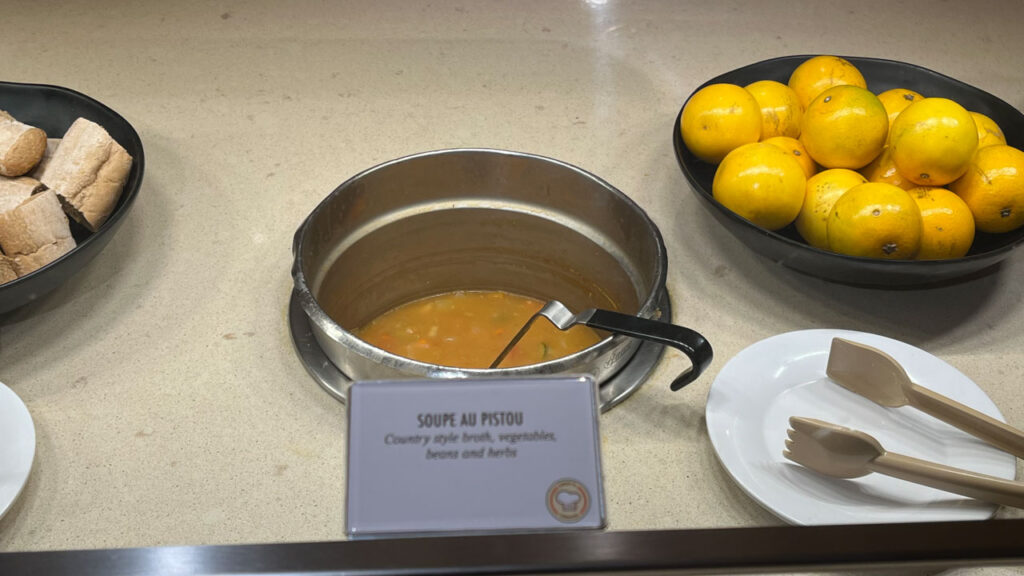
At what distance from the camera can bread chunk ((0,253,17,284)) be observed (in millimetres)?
861

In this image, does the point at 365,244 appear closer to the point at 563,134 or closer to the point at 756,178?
the point at 563,134

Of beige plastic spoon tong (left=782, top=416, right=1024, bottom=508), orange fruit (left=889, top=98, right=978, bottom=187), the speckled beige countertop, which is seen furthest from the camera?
orange fruit (left=889, top=98, right=978, bottom=187)

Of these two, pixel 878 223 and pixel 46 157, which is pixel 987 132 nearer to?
pixel 878 223

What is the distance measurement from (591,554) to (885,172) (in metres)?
0.67

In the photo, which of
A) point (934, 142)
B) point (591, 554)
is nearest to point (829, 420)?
point (934, 142)

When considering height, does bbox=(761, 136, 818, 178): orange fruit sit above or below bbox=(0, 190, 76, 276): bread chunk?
above

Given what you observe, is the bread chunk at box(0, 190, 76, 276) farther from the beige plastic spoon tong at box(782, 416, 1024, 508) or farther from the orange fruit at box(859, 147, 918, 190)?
the orange fruit at box(859, 147, 918, 190)

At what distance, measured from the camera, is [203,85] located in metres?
1.26

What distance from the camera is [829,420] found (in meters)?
0.79

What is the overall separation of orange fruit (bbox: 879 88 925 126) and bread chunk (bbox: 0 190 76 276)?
0.92 metres

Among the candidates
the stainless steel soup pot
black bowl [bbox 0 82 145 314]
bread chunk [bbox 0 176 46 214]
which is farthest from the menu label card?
bread chunk [bbox 0 176 46 214]

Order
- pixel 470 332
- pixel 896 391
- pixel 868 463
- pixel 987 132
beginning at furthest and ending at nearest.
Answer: pixel 470 332
pixel 987 132
pixel 896 391
pixel 868 463

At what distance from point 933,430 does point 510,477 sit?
478 mm

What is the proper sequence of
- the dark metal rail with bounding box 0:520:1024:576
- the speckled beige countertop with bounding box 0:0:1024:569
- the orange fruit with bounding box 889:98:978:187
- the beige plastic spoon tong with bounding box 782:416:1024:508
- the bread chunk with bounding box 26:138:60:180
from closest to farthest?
the dark metal rail with bounding box 0:520:1024:576
the beige plastic spoon tong with bounding box 782:416:1024:508
the speckled beige countertop with bounding box 0:0:1024:569
the orange fruit with bounding box 889:98:978:187
the bread chunk with bounding box 26:138:60:180
